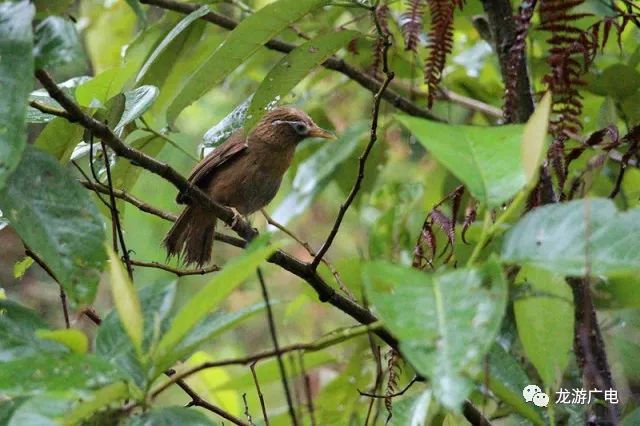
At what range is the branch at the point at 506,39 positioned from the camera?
2291 mm

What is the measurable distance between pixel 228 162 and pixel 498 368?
7.32 feet

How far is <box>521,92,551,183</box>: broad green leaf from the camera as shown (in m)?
1.04

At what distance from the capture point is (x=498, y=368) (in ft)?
5.45

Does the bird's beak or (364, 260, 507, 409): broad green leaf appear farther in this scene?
the bird's beak

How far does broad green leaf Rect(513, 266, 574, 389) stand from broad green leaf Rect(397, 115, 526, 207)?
0.33m

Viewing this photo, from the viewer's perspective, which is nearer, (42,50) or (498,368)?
(42,50)

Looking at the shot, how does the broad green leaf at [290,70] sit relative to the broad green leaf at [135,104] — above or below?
above

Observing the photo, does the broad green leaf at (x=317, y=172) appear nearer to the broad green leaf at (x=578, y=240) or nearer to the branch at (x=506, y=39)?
the branch at (x=506, y=39)

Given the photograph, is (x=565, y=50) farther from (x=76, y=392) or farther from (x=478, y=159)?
(x=76, y=392)

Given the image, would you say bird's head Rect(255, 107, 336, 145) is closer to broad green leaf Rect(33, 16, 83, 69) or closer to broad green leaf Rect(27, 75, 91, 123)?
broad green leaf Rect(27, 75, 91, 123)

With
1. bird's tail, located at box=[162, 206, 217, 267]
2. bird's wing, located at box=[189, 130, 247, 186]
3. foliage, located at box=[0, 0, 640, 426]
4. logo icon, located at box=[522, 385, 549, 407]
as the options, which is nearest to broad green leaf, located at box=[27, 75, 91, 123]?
foliage, located at box=[0, 0, 640, 426]

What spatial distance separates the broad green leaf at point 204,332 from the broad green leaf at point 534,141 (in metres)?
0.35

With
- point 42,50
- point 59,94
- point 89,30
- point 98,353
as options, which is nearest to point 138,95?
point 59,94

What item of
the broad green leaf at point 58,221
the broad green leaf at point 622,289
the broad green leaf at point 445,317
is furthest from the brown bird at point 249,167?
the broad green leaf at point 445,317
